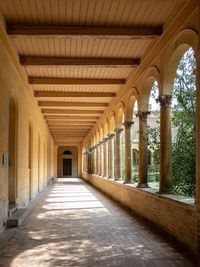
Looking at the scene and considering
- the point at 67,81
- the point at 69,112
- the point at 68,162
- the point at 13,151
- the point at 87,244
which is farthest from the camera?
the point at 68,162

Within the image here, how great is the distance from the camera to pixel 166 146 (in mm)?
8242

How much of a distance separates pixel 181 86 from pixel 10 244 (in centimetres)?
446

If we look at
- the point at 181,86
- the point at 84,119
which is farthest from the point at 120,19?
the point at 84,119

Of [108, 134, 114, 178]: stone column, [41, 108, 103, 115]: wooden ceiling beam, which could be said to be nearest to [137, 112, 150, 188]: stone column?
[108, 134, 114, 178]: stone column

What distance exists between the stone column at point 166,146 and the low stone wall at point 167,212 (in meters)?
0.30

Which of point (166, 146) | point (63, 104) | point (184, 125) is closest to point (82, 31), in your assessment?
point (184, 125)

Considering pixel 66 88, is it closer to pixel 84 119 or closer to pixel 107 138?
pixel 107 138

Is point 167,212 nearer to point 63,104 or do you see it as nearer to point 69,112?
point 63,104

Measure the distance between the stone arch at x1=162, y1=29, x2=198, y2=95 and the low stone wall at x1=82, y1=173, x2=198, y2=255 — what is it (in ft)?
7.59

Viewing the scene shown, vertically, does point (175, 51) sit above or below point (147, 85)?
above

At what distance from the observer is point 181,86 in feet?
26.7

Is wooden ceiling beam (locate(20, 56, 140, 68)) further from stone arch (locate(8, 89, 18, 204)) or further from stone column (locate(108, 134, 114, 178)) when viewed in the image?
stone column (locate(108, 134, 114, 178))

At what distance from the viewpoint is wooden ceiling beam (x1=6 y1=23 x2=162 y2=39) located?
309 inches

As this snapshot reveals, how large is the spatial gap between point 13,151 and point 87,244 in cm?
399
